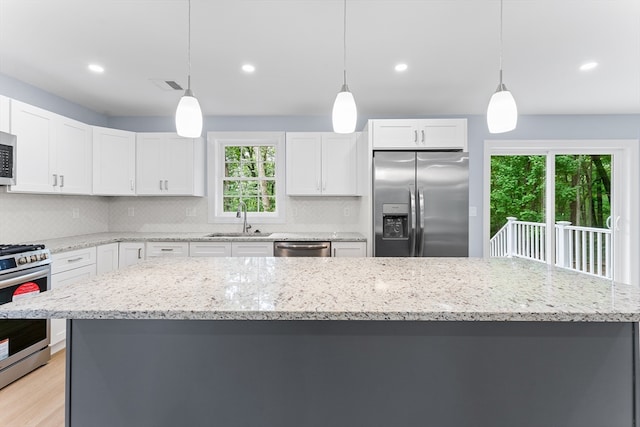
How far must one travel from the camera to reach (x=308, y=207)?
424 centimetres

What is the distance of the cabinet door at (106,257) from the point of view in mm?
3199

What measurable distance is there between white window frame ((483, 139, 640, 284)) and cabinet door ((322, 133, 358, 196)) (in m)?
1.74

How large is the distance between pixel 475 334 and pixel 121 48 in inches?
119

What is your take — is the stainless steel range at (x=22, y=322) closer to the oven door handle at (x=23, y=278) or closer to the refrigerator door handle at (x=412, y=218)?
the oven door handle at (x=23, y=278)

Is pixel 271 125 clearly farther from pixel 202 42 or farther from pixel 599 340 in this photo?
pixel 599 340

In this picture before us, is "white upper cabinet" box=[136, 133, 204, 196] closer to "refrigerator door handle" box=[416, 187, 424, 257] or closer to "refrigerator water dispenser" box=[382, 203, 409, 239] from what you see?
"refrigerator water dispenser" box=[382, 203, 409, 239]

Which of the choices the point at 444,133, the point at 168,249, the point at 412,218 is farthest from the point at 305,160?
the point at 168,249

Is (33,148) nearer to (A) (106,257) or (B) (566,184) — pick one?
(A) (106,257)

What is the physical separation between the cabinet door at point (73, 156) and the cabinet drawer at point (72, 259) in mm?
667

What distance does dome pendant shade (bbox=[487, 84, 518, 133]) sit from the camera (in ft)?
5.03

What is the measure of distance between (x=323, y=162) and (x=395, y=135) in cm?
93

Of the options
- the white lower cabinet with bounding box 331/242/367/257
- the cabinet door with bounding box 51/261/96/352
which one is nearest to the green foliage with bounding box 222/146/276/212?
the white lower cabinet with bounding box 331/242/367/257

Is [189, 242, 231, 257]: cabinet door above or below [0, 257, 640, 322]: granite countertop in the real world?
below

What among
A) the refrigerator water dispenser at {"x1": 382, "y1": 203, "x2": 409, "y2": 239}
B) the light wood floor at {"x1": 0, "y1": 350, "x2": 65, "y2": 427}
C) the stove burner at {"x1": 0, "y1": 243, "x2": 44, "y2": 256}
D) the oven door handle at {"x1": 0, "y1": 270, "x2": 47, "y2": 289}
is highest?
the refrigerator water dispenser at {"x1": 382, "y1": 203, "x2": 409, "y2": 239}
